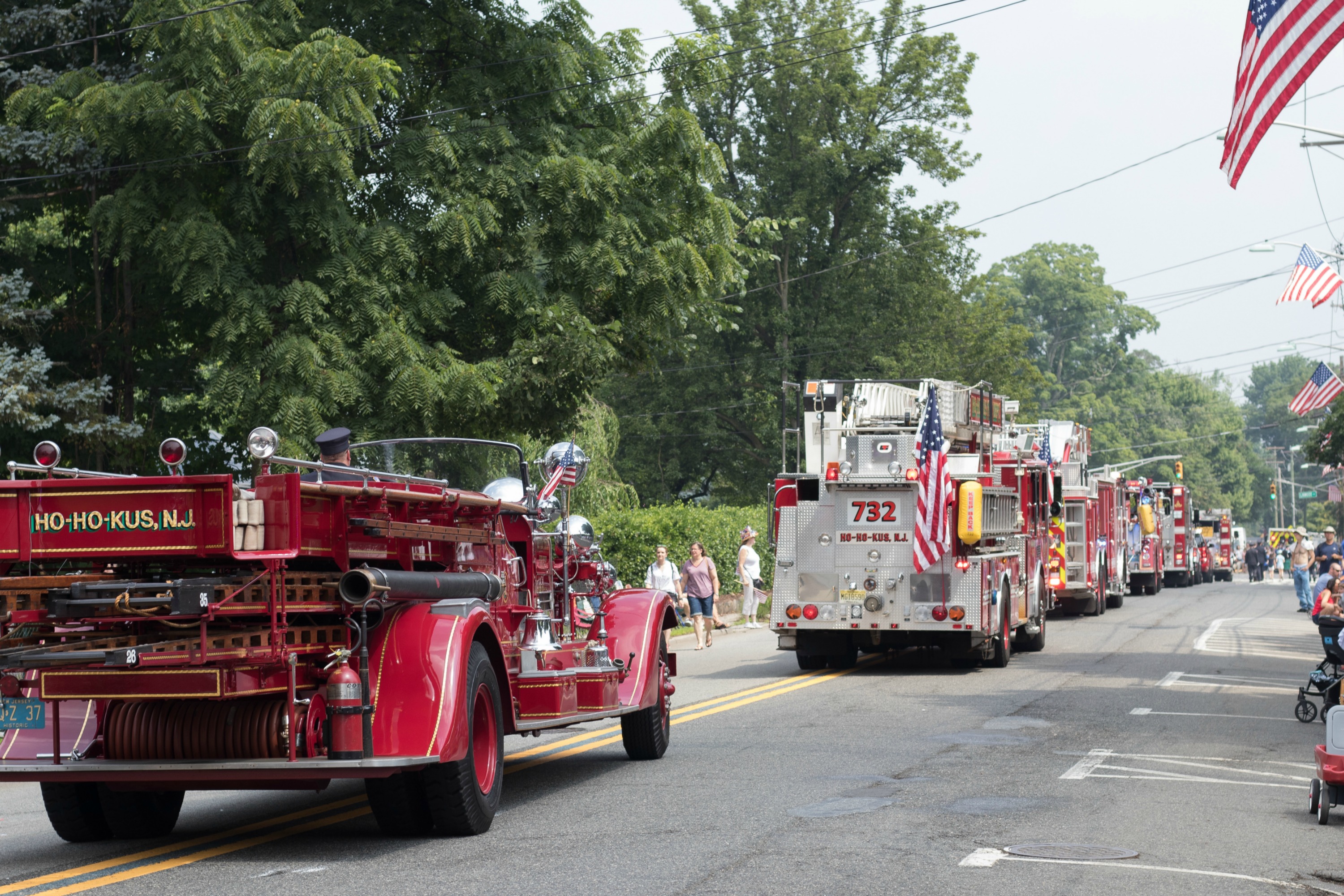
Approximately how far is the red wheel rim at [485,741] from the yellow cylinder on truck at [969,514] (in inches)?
419

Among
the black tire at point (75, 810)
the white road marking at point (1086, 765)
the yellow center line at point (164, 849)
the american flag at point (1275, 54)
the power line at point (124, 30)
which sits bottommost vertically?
the white road marking at point (1086, 765)

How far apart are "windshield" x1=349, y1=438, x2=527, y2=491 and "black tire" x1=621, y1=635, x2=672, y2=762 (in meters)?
2.07

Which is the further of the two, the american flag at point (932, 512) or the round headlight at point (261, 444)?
the american flag at point (932, 512)

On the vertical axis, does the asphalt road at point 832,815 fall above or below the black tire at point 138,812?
below

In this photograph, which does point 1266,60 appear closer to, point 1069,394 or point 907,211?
point 907,211

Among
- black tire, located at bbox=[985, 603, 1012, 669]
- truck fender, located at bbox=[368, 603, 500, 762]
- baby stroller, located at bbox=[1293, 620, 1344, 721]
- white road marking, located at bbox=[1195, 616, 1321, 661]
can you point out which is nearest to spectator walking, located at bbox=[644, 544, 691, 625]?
black tire, located at bbox=[985, 603, 1012, 669]

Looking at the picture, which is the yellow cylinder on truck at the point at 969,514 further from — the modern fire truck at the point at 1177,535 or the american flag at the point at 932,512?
the modern fire truck at the point at 1177,535

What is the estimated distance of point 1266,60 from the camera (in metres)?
13.9

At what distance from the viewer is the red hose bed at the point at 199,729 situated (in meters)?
7.78

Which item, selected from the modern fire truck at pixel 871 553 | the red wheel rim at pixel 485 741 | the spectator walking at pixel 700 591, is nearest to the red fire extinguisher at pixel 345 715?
the red wheel rim at pixel 485 741

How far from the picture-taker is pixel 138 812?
884 cm

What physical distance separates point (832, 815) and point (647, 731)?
293 cm

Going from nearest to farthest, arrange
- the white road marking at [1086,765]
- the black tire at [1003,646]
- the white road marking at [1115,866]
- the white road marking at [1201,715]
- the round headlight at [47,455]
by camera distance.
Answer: the white road marking at [1115,866]
the round headlight at [47,455]
the white road marking at [1086,765]
the white road marking at [1201,715]
the black tire at [1003,646]

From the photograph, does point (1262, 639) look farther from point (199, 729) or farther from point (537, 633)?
point (199, 729)
